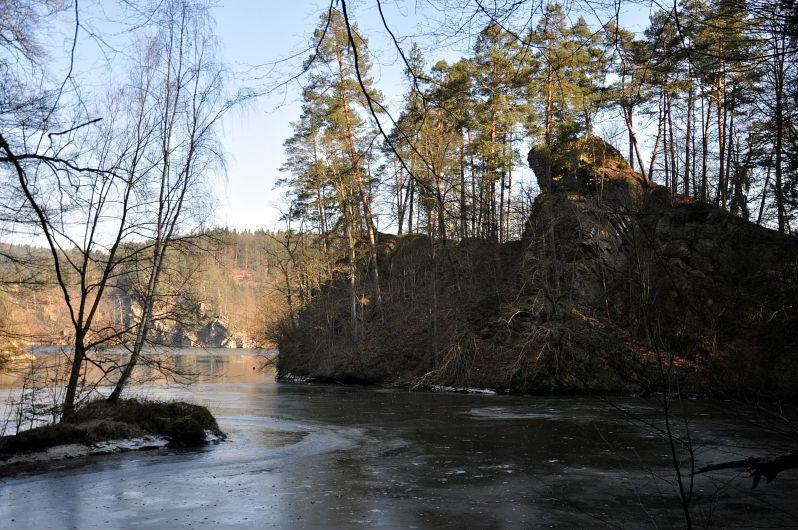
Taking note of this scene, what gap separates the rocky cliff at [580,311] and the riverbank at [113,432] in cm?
1069

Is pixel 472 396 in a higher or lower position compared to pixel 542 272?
lower

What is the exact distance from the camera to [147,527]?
23.3ft

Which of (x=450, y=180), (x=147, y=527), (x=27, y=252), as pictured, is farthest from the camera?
(x=27, y=252)

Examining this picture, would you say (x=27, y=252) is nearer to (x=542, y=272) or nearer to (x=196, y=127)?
(x=196, y=127)

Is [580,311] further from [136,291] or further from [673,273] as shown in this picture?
[136,291]

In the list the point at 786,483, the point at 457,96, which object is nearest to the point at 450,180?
the point at 457,96

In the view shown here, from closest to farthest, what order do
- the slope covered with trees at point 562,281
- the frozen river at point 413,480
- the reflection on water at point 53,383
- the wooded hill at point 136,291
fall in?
the frozen river at point 413,480, the wooded hill at point 136,291, the reflection on water at point 53,383, the slope covered with trees at point 562,281

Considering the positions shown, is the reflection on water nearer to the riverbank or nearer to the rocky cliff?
the riverbank

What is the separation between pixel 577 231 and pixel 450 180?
2911cm

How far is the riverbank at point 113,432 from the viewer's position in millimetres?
11305

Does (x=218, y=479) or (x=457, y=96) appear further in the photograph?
(x=218, y=479)

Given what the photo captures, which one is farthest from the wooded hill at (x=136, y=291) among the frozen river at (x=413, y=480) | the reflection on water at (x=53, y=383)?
the frozen river at (x=413, y=480)

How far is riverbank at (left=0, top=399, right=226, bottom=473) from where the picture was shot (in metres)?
11.3

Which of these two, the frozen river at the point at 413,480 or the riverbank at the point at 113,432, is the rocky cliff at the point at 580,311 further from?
the riverbank at the point at 113,432
